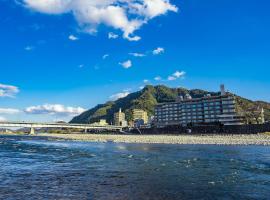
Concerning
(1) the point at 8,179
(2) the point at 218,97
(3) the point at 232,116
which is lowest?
(1) the point at 8,179

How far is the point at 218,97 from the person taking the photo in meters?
173

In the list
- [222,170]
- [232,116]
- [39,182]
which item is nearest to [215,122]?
[232,116]

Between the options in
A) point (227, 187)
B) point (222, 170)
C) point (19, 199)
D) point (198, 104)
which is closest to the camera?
point (19, 199)

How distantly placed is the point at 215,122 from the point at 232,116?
953cm

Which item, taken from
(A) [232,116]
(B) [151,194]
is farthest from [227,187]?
(A) [232,116]

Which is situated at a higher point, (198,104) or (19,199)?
(198,104)

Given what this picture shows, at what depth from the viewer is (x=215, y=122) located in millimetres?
168750

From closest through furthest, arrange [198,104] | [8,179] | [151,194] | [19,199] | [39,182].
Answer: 1. [19,199]
2. [151,194]
3. [39,182]
4. [8,179]
5. [198,104]

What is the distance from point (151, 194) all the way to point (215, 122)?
155 m

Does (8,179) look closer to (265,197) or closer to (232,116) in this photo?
(265,197)

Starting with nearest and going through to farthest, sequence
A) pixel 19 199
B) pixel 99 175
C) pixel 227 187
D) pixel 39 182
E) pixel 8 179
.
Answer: pixel 19 199 < pixel 227 187 < pixel 39 182 < pixel 8 179 < pixel 99 175

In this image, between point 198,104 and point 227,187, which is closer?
point 227,187

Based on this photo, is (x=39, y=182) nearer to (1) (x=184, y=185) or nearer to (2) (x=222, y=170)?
(1) (x=184, y=185)

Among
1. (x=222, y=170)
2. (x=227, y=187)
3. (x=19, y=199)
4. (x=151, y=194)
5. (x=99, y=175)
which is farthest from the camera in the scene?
(x=222, y=170)
